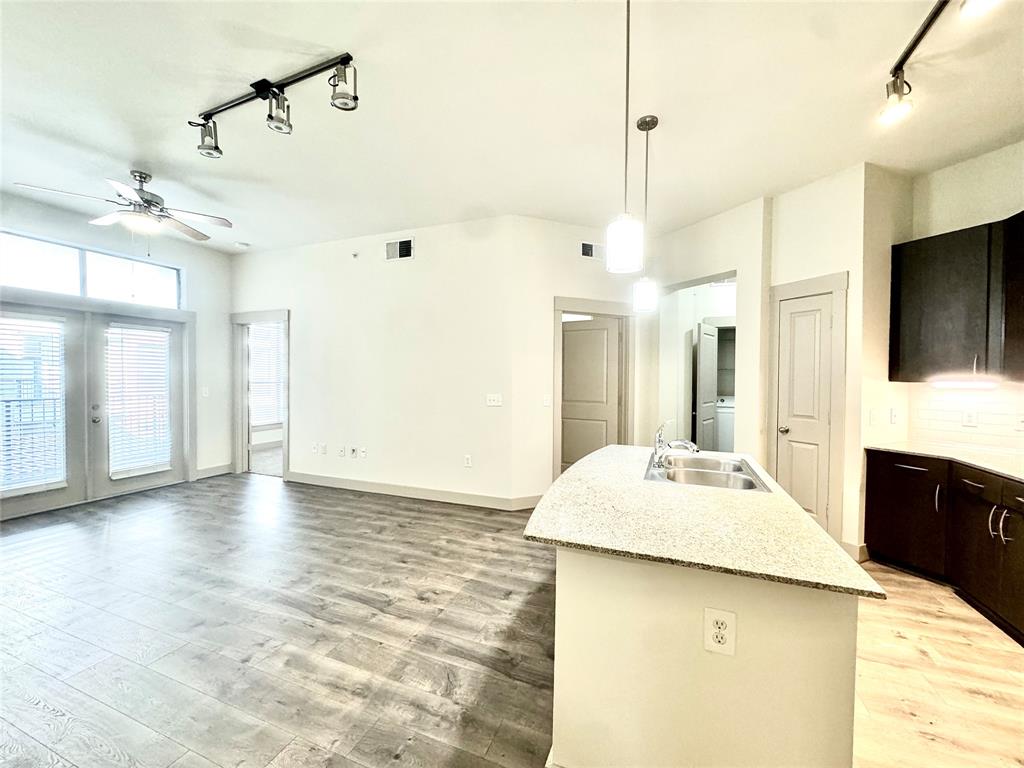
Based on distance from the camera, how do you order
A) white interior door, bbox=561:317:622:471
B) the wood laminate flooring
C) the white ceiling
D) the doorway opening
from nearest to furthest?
the wood laminate flooring < the white ceiling < white interior door, bbox=561:317:622:471 < the doorway opening

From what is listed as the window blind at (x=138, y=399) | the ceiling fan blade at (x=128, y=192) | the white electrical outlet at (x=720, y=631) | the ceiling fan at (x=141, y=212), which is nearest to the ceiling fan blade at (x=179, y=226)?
the ceiling fan at (x=141, y=212)

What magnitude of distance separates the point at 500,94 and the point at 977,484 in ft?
12.2

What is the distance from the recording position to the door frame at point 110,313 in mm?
3826

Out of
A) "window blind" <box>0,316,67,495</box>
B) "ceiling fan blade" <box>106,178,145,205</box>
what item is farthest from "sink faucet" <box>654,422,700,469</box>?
"window blind" <box>0,316,67,495</box>

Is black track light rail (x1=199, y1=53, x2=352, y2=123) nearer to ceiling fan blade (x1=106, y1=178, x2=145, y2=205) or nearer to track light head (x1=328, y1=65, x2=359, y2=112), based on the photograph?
track light head (x1=328, y1=65, x2=359, y2=112)

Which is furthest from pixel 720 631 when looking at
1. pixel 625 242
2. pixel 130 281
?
pixel 130 281

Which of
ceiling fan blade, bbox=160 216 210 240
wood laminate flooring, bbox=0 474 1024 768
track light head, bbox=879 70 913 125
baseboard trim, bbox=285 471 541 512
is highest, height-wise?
track light head, bbox=879 70 913 125

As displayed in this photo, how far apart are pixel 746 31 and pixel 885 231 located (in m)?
2.24

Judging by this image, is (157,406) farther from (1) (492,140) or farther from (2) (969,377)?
(2) (969,377)

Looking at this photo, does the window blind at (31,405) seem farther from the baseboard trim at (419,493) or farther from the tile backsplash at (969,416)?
the tile backsplash at (969,416)

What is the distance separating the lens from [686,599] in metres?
1.25

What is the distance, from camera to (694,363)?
539 cm

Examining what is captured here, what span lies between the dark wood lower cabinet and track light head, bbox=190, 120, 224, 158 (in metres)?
4.99

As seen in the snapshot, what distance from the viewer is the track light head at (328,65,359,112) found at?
73.1 inches
